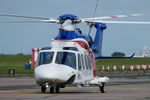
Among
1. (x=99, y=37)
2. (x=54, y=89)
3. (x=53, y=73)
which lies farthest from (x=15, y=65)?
(x=53, y=73)

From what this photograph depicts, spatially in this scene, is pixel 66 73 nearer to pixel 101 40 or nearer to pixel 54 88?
pixel 54 88

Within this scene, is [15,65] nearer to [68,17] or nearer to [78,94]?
[68,17]

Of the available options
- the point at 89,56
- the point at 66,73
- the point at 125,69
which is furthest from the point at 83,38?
the point at 125,69

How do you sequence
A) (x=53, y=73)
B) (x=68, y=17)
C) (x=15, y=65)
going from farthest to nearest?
1. (x=15, y=65)
2. (x=68, y=17)
3. (x=53, y=73)

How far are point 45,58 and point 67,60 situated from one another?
103cm

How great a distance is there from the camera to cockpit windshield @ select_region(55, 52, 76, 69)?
96.6ft

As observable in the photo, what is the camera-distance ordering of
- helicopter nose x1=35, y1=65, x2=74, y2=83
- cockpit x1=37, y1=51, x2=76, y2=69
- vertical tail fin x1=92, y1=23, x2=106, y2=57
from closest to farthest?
helicopter nose x1=35, y1=65, x2=74, y2=83, cockpit x1=37, y1=51, x2=76, y2=69, vertical tail fin x1=92, y1=23, x2=106, y2=57

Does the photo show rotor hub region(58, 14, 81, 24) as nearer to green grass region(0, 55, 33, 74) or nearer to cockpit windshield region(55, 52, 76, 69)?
cockpit windshield region(55, 52, 76, 69)

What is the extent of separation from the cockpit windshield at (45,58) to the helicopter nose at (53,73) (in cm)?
45

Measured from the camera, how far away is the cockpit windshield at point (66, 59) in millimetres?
29438

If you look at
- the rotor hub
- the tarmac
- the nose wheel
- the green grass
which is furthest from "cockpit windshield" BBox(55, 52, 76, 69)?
the green grass

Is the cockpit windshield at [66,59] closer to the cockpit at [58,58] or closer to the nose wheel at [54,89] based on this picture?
the cockpit at [58,58]

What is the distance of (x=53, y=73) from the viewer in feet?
93.4

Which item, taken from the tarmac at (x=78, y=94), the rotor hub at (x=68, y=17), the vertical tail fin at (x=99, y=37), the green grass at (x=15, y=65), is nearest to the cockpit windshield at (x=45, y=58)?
the tarmac at (x=78, y=94)
